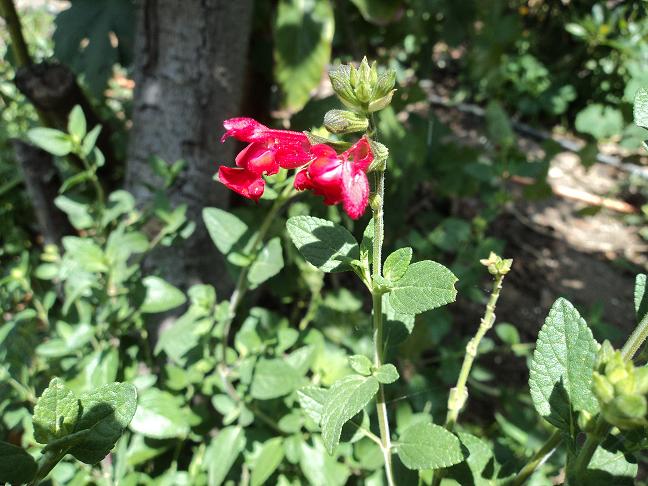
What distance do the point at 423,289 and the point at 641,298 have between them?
0.25 meters

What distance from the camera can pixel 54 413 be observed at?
0.48 meters

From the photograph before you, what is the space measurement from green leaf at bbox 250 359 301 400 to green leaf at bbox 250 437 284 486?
0.36 feet

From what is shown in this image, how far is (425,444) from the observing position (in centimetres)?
62

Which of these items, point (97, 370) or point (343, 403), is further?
point (97, 370)

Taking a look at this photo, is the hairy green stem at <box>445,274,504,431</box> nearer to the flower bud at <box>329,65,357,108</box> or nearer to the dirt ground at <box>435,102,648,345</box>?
the flower bud at <box>329,65,357,108</box>

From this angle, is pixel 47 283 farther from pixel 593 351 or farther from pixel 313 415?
pixel 593 351

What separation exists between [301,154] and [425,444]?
0.36 m

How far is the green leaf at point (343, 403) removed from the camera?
20.1 inches

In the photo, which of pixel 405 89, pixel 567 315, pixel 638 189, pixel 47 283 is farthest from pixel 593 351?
pixel 638 189

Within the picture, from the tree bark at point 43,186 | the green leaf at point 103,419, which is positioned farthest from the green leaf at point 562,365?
the tree bark at point 43,186

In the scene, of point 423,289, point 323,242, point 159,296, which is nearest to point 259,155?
point 323,242

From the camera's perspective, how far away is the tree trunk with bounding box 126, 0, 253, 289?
1.20 meters

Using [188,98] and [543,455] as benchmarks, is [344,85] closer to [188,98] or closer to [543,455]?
[543,455]

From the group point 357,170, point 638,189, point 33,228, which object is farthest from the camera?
point 638,189
